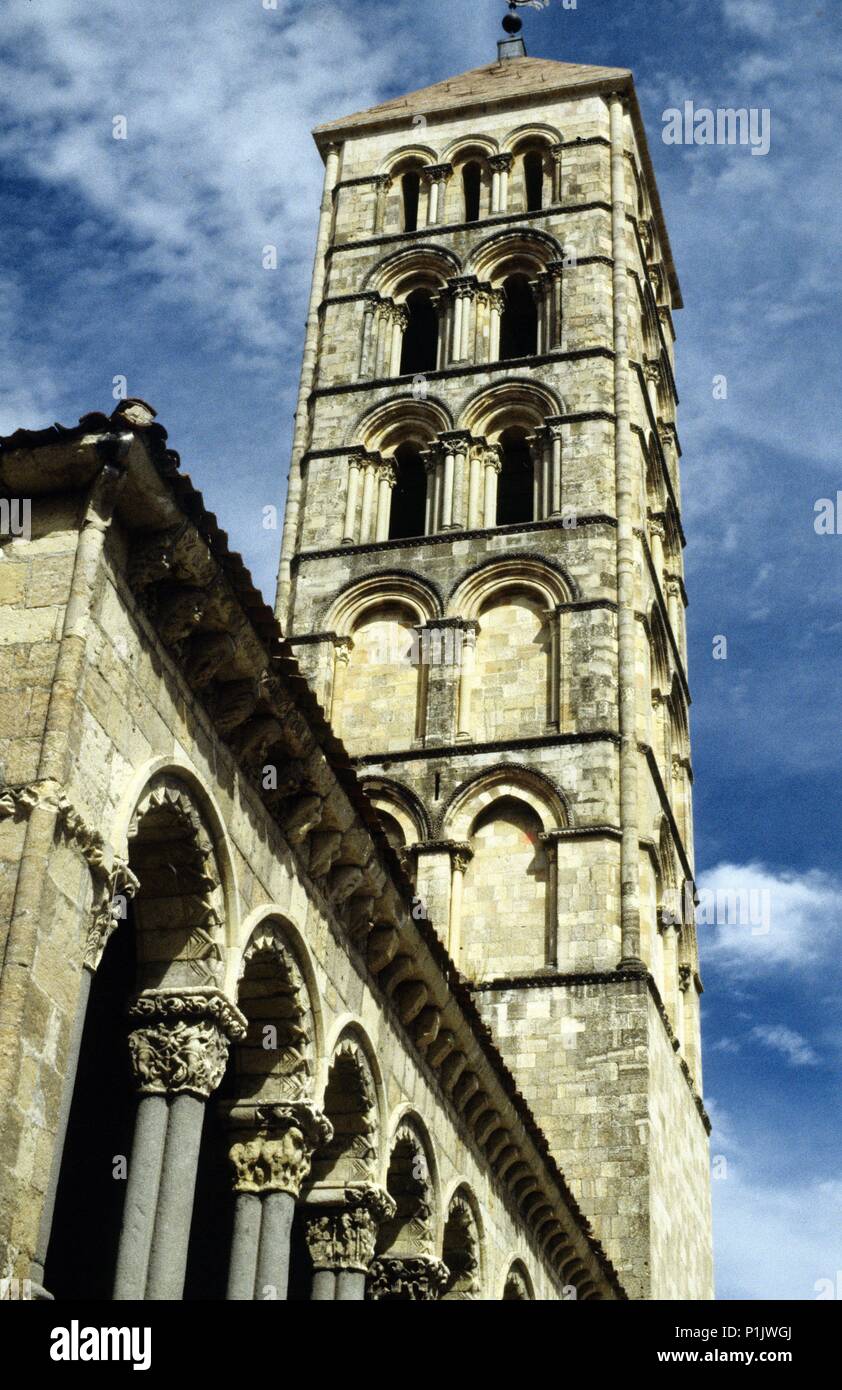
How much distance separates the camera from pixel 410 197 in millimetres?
29922

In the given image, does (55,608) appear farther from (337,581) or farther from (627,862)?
(337,581)

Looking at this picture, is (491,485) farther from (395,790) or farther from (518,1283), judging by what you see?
(518,1283)

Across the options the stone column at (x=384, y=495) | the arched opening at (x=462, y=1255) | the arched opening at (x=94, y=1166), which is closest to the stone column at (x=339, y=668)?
the stone column at (x=384, y=495)

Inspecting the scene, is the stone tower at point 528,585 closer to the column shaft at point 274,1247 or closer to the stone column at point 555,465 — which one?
the stone column at point 555,465

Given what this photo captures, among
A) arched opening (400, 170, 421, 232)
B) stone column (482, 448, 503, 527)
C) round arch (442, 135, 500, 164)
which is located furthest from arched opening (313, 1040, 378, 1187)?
round arch (442, 135, 500, 164)

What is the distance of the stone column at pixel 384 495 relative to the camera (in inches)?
985

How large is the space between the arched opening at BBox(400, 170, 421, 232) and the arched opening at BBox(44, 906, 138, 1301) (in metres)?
19.3

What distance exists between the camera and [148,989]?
9.81 meters

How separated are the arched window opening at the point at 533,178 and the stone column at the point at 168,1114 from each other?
21623mm

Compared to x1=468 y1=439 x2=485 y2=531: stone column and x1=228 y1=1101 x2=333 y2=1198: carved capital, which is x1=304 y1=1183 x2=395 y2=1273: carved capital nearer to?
x1=228 y1=1101 x2=333 y2=1198: carved capital

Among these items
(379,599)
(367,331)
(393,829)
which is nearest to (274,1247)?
(393,829)

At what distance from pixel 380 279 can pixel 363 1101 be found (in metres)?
18.5

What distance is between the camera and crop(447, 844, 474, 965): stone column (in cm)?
2108

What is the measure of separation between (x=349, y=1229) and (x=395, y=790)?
10.4m
